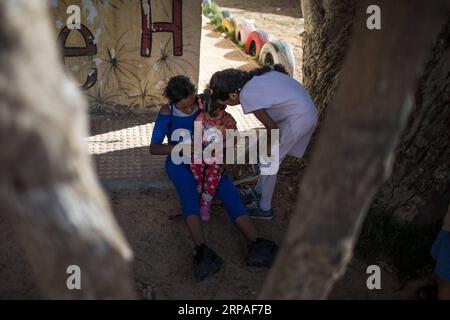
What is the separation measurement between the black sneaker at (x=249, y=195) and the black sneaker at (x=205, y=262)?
89cm

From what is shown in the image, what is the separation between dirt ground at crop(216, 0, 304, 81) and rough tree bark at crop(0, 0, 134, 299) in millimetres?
8026

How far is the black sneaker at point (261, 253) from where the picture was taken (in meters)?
4.02

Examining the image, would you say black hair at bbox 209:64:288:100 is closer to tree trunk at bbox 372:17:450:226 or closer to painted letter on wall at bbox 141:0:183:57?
tree trunk at bbox 372:17:450:226

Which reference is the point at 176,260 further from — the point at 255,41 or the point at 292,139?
the point at 255,41

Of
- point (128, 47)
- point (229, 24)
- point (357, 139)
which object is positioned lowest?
point (229, 24)

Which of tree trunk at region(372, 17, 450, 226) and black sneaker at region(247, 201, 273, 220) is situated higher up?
tree trunk at region(372, 17, 450, 226)

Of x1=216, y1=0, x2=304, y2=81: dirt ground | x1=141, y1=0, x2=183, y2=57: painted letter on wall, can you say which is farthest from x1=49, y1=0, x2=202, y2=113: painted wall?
x1=216, y1=0, x2=304, y2=81: dirt ground

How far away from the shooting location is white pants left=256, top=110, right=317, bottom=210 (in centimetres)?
422

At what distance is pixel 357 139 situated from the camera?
1935 mm

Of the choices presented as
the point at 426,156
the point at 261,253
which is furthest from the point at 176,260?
the point at 426,156

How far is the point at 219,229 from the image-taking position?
14.7 ft

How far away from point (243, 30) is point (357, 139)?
7825 millimetres

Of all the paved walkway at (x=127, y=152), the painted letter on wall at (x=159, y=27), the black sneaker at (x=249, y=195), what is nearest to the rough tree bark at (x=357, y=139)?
the black sneaker at (x=249, y=195)

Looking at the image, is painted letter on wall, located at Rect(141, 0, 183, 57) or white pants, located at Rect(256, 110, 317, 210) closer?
white pants, located at Rect(256, 110, 317, 210)
